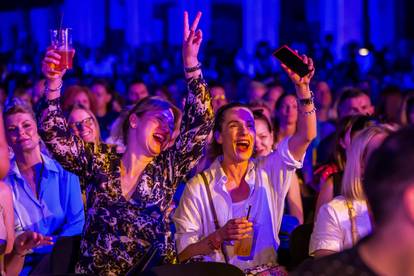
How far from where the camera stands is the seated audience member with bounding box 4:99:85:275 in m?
4.79

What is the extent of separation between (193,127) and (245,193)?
732mm

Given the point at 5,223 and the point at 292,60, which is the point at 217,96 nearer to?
the point at 292,60

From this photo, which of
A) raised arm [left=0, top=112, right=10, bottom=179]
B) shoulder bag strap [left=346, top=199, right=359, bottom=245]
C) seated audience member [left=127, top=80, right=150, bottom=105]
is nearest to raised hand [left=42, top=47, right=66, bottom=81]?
raised arm [left=0, top=112, right=10, bottom=179]

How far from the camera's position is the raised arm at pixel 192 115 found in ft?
12.7

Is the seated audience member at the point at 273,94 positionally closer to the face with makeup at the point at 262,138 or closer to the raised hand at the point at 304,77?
the face with makeup at the point at 262,138

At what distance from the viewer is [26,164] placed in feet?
16.5

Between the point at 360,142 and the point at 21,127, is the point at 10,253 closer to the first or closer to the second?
the point at 21,127

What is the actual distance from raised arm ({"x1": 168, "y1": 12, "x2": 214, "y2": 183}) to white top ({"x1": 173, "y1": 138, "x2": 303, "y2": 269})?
0.51 meters

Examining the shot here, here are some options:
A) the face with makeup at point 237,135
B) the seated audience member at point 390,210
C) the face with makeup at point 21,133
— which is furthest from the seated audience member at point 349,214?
the face with makeup at point 21,133

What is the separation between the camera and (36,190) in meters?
4.92

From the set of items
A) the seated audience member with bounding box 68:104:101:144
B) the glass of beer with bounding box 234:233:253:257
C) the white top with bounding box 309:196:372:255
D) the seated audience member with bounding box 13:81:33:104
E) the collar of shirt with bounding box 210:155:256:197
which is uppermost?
the seated audience member with bounding box 13:81:33:104

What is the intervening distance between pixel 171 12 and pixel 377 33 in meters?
9.43

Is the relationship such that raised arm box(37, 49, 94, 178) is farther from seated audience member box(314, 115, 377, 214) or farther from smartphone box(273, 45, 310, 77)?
seated audience member box(314, 115, 377, 214)

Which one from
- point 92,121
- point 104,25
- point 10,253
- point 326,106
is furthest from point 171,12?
point 10,253
